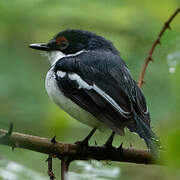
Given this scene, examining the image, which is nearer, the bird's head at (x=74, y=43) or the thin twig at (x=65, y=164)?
the thin twig at (x=65, y=164)

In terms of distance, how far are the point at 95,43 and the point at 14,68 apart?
Answer: 1016mm

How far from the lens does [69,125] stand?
10.8 ft

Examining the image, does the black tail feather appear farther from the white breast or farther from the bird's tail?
the white breast

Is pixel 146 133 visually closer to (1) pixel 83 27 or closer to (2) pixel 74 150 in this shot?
(2) pixel 74 150

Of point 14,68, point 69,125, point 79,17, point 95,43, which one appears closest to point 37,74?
point 14,68

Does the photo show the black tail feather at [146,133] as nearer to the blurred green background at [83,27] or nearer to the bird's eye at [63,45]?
the blurred green background at [83,27]

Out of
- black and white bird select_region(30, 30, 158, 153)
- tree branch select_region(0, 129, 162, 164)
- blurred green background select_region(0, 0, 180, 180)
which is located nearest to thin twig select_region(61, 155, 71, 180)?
tree branch select_region(0, 129, 162, 164)

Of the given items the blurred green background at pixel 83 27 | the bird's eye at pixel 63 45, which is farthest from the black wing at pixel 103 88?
the bird's eye at pixel 63 45

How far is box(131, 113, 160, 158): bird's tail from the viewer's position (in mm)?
2492

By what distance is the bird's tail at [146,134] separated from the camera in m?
2.49

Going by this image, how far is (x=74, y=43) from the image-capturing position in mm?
4082

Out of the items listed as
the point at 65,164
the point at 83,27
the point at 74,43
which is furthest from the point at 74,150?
the point at 83,27

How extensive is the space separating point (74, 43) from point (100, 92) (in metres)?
1.11

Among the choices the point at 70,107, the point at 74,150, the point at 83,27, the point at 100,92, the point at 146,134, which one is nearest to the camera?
the point at 74,150
